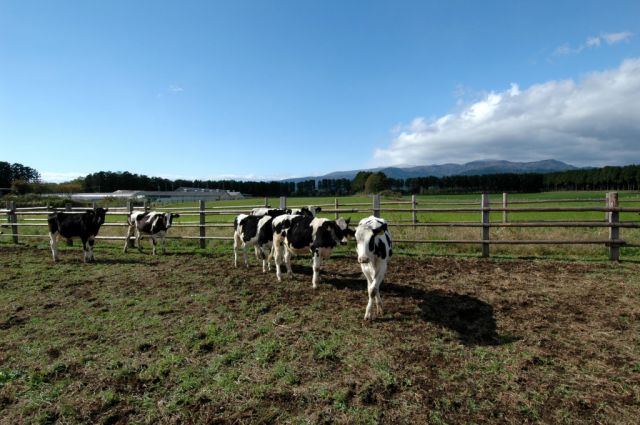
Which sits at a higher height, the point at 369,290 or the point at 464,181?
the point at 464,181

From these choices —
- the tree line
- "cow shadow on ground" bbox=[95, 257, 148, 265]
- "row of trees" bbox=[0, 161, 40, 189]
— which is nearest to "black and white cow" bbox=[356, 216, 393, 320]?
"cow shadow on ground" bbox=[95, 257, 148, 265]

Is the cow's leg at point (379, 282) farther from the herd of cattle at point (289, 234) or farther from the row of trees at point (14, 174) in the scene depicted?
the row of trees at point (14, 174)

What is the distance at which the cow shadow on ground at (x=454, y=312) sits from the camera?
465cm

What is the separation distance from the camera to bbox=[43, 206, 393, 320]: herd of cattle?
568 cm

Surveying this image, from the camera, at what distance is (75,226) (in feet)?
36.2

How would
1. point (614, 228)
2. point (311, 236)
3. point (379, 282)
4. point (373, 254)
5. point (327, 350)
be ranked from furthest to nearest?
point (614, 228), point (311, 236), point (373, 254), point (379, 282), point (327, 350)

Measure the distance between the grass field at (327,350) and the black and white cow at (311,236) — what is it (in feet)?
2.33

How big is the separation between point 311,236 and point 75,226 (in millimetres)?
8139

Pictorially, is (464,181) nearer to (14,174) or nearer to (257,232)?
(257,232)

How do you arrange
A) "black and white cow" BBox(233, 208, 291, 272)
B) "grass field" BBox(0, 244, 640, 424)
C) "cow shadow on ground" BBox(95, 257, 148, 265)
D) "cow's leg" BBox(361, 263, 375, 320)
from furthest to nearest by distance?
"cow shadow on ground" BBox(95, 257, 148, 265)
"black and white cow" BBox(233, 208, 291, 272)
"cow's leg" BBox(361, 263, 375, 320)
"grass field" BBox(0, 244, 640, 424)

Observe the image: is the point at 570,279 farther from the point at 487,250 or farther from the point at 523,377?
the point at 523,377

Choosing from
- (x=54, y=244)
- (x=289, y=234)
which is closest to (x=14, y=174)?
(x=54, y=244)

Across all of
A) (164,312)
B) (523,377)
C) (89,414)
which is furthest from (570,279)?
(89,414)

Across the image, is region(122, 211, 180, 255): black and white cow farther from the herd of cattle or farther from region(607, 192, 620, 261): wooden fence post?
region(607, 192, 620, 261): wooden fence post
